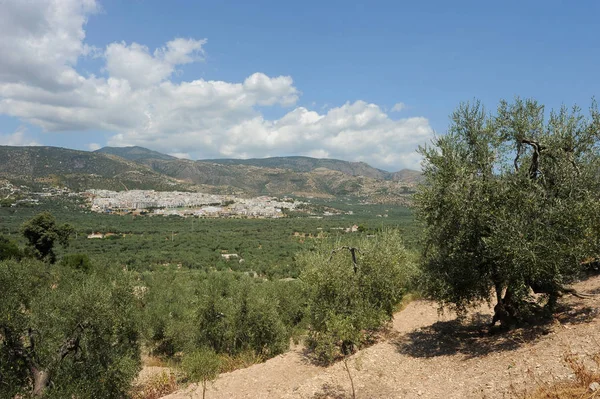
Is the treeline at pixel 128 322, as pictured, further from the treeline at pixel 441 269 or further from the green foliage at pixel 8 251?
the green foliage at pixel 8 251

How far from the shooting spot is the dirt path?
29.8 ft

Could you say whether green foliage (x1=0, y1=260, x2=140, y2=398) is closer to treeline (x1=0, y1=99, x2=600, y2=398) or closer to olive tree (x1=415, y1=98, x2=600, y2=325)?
treeline (x1=0, y1=99, x2=600, y2=398)

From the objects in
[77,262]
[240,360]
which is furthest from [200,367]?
[77,262]

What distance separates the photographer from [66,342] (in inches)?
586

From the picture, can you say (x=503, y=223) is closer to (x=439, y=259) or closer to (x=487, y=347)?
(x=439, y=259)

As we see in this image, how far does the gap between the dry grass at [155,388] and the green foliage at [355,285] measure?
7440mm

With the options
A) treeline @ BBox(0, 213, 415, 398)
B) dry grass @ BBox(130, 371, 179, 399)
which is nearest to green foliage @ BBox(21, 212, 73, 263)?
treeline @ BBox(0, 213, 415, 398)

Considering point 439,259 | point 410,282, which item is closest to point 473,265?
point 439,259

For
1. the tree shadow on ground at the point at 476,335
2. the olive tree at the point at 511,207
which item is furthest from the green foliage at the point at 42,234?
the olive tree at the point at 511,207

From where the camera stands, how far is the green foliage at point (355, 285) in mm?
13430

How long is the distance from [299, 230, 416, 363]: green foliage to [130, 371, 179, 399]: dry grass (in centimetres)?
744

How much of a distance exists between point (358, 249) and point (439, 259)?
3172 millimetres

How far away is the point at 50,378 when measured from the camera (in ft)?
46.7

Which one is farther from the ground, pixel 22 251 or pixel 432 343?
pixel 432 343
